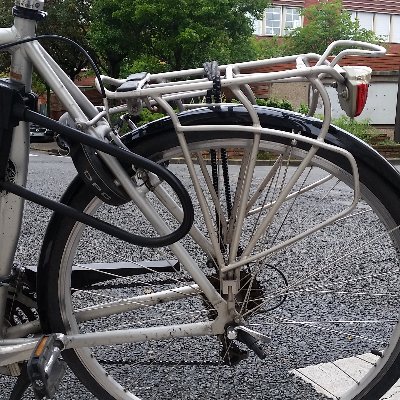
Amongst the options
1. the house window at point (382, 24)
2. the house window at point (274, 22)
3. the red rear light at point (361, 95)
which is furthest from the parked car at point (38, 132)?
the house window at point (382, 24)

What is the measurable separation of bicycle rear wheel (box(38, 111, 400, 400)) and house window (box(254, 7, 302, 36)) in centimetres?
4558

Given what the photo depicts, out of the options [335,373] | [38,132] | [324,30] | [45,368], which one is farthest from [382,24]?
[45,368]

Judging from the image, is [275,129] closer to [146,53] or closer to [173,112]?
[173,112]

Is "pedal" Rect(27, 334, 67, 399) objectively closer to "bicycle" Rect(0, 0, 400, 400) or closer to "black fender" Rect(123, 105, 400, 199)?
"bicycle" Rect(0, 0, 400, 400)

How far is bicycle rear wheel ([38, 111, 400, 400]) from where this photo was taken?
6.28 feet

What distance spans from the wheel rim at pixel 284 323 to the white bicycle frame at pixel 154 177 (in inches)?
3.6

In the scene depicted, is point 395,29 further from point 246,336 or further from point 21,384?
point 21,384

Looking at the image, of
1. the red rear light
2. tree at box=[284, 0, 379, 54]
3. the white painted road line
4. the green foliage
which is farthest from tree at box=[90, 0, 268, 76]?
the red rear light

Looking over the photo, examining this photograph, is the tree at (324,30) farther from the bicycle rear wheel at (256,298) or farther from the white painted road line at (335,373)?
the white painted road line at (335,373)

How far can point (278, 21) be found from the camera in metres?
47.6

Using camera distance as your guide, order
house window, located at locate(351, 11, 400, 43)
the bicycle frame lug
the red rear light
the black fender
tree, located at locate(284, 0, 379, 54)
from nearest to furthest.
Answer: the red rear light
the black fender
the bicycle frame lug
tree, located at locate(284, 0, 379, 54)
house window, located at locate(351, 11, 400, 43)

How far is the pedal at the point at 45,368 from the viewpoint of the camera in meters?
1.91

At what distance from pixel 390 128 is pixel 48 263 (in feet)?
71.1

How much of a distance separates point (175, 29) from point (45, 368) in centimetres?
2510
